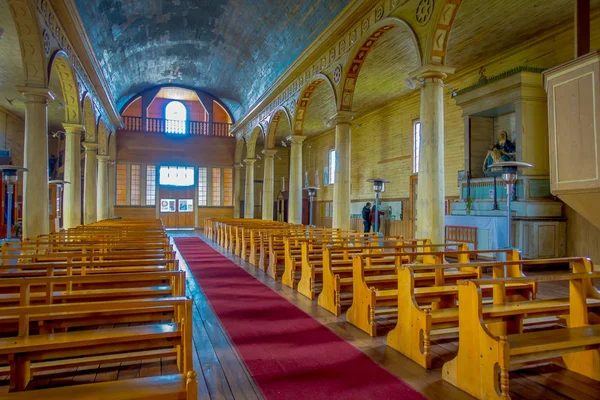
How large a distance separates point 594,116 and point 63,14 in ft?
32.2

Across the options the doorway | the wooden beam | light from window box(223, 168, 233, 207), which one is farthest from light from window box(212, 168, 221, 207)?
the wooden beam

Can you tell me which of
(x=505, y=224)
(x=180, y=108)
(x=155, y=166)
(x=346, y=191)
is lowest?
(x=505, y=224)

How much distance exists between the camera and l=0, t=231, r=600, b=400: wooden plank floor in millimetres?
2795

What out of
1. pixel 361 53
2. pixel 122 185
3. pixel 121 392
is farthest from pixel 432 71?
pixel 122 185

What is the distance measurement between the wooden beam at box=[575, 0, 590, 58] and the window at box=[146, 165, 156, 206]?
21.6m

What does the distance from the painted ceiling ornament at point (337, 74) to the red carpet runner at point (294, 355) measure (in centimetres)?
629

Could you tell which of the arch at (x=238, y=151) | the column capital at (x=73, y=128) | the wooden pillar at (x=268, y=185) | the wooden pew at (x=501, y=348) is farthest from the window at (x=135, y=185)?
the wooden pew at (x=501, y=348)

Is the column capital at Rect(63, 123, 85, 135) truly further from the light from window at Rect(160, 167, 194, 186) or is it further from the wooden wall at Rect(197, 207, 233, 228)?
the wooden wall at Rect(197, 207, 233, 228)

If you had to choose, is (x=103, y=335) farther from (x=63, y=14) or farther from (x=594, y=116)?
(x=63, y=14)

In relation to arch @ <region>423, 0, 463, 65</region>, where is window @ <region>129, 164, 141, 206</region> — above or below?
below

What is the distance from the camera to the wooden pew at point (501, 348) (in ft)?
8.61

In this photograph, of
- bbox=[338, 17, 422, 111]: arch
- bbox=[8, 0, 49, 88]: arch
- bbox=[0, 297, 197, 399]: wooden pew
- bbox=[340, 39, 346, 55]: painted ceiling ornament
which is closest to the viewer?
bbox=[0, 297, 197, 399]: wooden pew

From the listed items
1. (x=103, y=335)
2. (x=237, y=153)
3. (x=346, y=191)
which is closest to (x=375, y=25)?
(x=346, y=191)

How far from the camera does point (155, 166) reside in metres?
22.5
